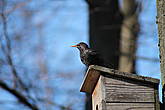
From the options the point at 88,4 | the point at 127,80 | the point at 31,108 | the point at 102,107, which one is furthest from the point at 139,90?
the point at 88,4

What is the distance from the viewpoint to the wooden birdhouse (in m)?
2.99

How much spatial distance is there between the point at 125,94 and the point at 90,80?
1.33 ft

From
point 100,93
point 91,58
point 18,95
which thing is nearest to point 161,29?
point 100,93

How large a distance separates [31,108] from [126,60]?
1.71 meters

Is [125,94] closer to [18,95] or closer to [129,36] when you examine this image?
[18,95]

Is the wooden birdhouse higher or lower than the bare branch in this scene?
higher

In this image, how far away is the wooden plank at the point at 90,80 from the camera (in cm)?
313

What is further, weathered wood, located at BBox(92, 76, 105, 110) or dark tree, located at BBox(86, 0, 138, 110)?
dark tree, located at BBox(86, 0, 138, 110)

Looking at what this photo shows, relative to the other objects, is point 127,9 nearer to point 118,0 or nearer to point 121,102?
point 118,0

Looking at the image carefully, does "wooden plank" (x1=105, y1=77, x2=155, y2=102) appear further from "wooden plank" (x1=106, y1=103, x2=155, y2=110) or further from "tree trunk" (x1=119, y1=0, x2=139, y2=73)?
"tree trunk" (x1=119, y1=0, x2=139, y2=73)

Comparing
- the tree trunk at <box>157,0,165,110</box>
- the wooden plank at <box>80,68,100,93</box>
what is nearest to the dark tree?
the wooden plank at <box>80,68,100,93</box>

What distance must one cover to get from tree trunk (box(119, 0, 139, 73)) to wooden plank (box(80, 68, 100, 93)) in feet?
9.12

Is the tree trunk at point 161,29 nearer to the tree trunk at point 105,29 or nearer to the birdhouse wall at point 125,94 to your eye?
the birdhouse wall at point 125,94

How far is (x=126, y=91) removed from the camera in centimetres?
304
